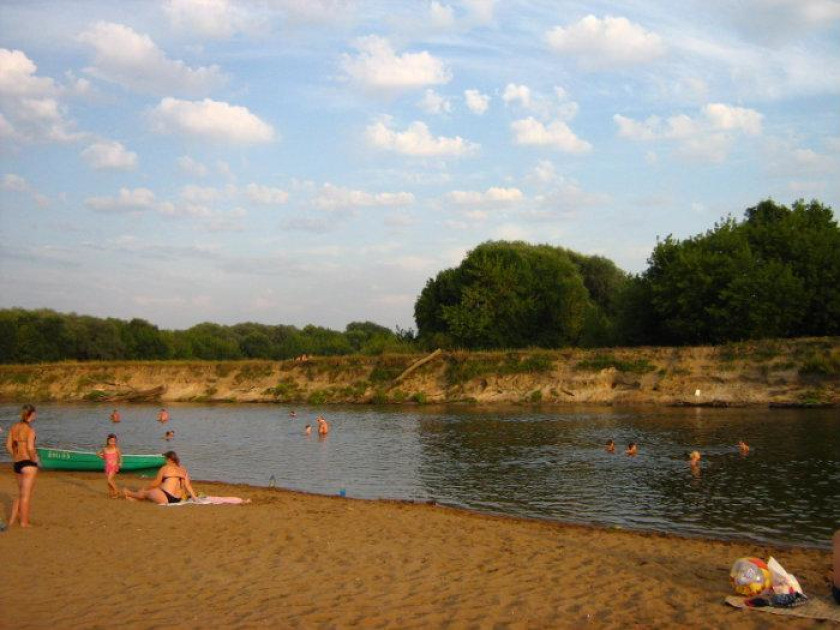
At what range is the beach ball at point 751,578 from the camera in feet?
31.9

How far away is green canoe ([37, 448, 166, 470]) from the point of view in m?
25.1

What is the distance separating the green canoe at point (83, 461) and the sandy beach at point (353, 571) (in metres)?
7.33

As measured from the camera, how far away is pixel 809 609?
9.34 m

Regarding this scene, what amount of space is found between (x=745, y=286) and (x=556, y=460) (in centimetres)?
3079

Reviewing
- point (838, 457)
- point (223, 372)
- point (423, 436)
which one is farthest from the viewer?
point (223, 372)

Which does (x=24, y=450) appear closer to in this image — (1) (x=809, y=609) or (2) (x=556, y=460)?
(1) (x=809, y=609)

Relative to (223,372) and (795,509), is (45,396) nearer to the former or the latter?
(223,372)

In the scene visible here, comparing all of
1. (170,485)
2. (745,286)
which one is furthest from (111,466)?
(745,286)

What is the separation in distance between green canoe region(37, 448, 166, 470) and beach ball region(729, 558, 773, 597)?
20.1 meters

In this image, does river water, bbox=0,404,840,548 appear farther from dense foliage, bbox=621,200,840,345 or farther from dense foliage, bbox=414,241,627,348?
dense foliage, bbox=414,241,627,348

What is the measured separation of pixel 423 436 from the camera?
33844mm

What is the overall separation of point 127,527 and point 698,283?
45936 mm

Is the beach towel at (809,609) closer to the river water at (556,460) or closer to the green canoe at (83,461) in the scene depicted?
the river water at (556,460)

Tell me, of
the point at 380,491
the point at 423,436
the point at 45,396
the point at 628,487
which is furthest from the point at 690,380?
the point at 45,396
